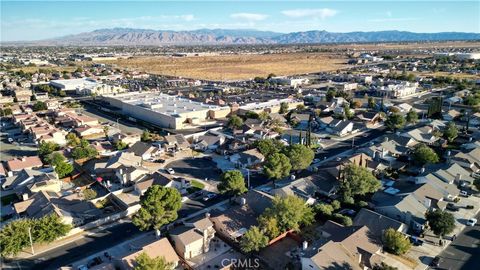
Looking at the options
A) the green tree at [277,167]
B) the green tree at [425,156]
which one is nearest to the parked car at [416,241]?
the green tree at [277,167]

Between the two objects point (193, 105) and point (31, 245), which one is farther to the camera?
point (193, 105)

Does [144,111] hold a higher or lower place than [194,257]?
higher

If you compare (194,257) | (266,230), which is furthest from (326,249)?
(194,257)

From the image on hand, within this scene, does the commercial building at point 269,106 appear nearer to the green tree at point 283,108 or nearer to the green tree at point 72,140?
the green tree at point 283,108

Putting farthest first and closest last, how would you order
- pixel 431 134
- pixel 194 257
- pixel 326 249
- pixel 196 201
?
1. pixel 431 134
2. pixel 196 201
3. pixel 194 257
4. pixel 326 249

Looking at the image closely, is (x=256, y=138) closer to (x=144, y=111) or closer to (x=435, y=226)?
(x=144, y=111)

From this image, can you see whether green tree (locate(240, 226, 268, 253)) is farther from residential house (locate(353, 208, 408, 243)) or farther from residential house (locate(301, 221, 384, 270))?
residential house (locate(353, 208, 408, 243))
